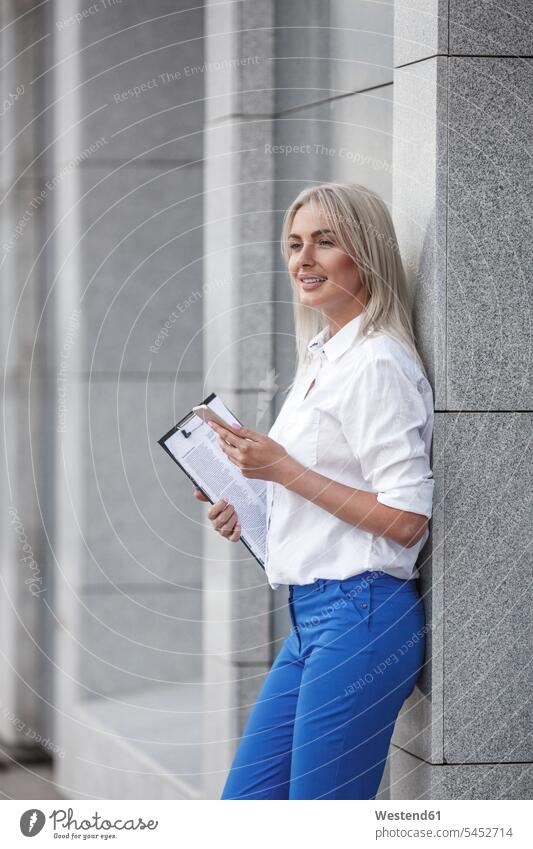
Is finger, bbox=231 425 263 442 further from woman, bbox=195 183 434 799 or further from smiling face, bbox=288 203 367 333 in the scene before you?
smiling face, bbox=288 203 367 333

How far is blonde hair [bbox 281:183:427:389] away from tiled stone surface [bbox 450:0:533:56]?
1.53 feet

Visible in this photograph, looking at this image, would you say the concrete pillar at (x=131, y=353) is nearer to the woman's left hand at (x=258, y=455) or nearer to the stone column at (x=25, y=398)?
the stone column at (x=25, y=398)

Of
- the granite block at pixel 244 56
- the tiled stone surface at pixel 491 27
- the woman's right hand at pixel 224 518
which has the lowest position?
the woman's right hand at pixel 224 518

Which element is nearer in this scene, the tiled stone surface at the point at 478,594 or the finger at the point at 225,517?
the tiled stone surface at the point at 478,594

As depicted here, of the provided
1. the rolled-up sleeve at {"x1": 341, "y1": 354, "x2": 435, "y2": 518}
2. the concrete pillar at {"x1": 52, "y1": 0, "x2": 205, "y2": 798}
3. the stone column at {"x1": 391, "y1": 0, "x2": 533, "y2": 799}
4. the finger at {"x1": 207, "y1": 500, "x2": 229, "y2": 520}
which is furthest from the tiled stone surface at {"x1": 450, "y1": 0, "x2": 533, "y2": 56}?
the concrete pillar at {"x1": 52, "y1": 0, "x2": 205, "y2": 798}

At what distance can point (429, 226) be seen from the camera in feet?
10.6

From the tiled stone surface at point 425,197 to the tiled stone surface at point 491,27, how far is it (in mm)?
93

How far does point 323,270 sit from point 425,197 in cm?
34

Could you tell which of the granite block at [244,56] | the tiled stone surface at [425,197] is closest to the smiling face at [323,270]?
the tiled stone surface at [425,197]

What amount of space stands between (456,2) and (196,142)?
2676 mm

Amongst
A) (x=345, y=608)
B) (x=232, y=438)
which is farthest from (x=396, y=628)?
(x=232, y=438)

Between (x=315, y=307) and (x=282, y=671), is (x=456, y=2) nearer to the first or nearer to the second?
(x=315, y=307)
